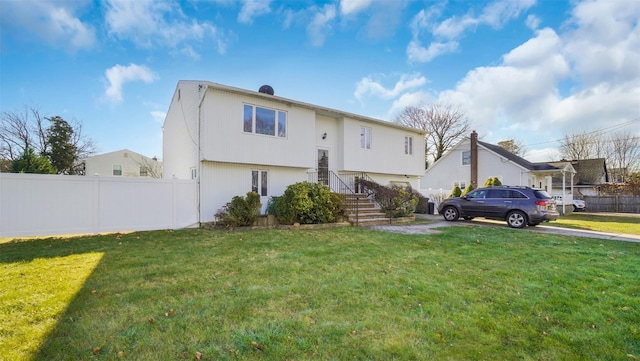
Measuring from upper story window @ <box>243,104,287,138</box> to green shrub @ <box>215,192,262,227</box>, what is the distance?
3.06 metres

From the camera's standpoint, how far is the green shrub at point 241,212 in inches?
403

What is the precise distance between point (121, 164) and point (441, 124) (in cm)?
3573

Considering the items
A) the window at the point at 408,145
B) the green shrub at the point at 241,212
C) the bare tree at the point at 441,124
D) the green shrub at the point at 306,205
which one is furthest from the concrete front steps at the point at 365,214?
the bare tree at the point at 441,124

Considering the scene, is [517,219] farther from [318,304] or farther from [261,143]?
[318,304]

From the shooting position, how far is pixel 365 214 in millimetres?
12320

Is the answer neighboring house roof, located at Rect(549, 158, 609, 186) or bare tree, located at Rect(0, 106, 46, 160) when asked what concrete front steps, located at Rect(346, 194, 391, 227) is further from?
neighboring house roof, located at Rect(549, 158, 609, 186)

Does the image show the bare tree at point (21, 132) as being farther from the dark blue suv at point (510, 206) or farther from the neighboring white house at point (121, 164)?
the dark blue suv at point (510, 206)

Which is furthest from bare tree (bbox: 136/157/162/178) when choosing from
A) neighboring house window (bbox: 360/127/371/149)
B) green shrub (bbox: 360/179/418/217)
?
green shrub (bbox: 360/179/418/217)

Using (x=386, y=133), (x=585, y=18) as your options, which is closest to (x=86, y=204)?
(x=386, y=133)

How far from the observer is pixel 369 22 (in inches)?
468

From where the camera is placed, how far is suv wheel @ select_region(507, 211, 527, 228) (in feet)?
37.7

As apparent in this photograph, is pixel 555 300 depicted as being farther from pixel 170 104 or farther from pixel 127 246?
pixel 170 104

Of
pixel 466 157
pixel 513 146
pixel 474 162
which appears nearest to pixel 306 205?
pixel 474 162

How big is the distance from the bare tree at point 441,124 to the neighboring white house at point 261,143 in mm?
18180
